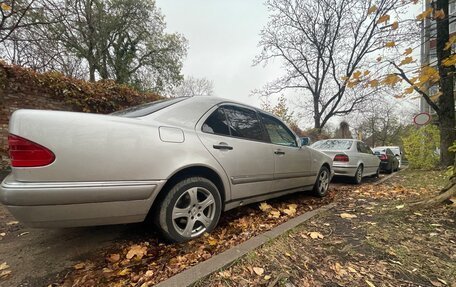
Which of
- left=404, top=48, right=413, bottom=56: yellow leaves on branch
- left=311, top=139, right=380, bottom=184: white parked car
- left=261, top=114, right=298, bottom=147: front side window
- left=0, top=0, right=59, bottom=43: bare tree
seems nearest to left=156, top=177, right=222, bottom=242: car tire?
left=261, top=114, right=298, bottom=147: front side window

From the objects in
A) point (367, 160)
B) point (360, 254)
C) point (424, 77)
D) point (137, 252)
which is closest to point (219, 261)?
point (137, 252)

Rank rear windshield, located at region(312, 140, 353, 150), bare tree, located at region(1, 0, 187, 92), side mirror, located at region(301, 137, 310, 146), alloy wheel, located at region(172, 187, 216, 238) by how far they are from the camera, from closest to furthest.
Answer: alloy wheel, located at region(172, 187, 216, 238)
side mirror, located at region(301, 137, 310, 146)
rear windshield, located at region(312, 140, 353, 150)
bare tree, located at region(1, 0, 187, 92)

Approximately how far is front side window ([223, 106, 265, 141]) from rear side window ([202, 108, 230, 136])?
84 mm

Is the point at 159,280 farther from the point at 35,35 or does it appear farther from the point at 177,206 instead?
the point at 35,35

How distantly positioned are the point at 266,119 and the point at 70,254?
9.66 ft

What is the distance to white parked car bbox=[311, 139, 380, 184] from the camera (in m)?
6.89

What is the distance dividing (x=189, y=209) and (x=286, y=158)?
6.23 ft

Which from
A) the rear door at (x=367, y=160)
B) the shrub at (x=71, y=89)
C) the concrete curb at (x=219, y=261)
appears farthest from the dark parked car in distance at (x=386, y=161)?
the shrub at (x=71, y=89)

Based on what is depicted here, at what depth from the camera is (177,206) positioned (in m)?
2.35

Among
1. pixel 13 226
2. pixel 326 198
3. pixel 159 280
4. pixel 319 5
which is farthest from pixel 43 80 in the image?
pixel 319 5

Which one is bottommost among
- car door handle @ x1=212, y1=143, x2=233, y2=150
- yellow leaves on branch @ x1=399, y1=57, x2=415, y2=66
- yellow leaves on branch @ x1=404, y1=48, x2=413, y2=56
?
car door handle @ x1=212, y1=143, x2=233, y2=150

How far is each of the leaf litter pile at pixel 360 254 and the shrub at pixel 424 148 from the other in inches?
360

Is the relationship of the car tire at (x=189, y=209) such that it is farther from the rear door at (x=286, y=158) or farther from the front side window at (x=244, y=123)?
the rear door at (x=286, y=158)

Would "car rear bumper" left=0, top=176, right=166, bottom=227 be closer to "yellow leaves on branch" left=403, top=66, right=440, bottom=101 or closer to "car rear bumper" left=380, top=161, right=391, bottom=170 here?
"yellow leaves on branch" left=403, top=66, right=440, bottom=101
